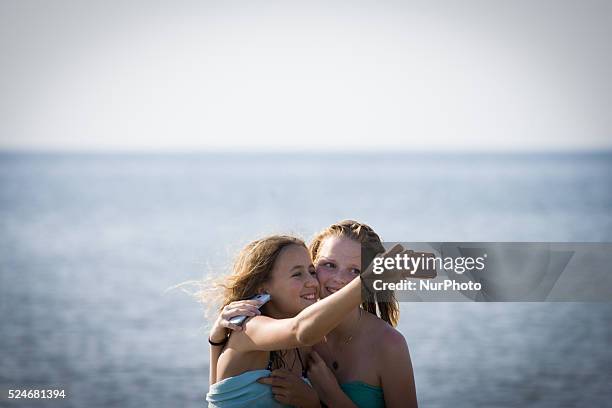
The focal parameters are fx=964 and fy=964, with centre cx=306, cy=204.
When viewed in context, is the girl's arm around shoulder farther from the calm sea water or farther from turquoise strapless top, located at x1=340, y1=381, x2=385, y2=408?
the calm sea water

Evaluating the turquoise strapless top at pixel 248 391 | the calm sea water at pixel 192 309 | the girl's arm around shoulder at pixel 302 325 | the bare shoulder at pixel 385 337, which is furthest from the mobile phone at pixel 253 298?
the calm sea water at pixel 192 309

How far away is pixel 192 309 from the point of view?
1455cm

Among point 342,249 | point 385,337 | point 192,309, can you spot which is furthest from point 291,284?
point 192,309

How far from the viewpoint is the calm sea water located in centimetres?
1023

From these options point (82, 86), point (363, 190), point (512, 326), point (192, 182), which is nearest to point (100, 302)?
point (512, 326)

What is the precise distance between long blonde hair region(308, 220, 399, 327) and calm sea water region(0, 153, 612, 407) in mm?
437

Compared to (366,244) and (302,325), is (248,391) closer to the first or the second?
(302,325)

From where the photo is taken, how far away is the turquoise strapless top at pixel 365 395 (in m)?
4.25

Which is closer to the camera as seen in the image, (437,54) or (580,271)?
(580,271)

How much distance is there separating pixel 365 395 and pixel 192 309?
10.5m

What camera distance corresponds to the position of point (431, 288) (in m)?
4.08

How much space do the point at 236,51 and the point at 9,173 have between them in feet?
114

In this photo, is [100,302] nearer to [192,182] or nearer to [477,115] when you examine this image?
[192,182]

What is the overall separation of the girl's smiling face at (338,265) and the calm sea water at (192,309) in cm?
60
